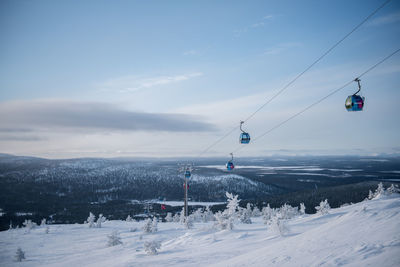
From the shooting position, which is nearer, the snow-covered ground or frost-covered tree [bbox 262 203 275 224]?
the snow-covered ground

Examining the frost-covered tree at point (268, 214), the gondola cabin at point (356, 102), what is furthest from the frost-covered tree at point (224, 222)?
the gondola cabin at point (356, 102)

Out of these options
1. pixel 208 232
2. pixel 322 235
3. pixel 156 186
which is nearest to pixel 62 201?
pixel 156 186

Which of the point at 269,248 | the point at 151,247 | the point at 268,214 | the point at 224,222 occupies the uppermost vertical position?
the point at 269,248

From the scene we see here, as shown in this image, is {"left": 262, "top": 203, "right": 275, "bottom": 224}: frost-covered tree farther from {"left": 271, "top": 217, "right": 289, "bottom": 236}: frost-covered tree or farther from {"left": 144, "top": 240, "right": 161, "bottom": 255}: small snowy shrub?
{"left": 144, "top": 240, "right": 161, "bottom": 255}: small snowy shrub

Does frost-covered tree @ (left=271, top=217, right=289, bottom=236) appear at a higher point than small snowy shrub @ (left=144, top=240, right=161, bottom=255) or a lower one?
higher

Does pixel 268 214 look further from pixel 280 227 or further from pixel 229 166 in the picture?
pixel 280 227

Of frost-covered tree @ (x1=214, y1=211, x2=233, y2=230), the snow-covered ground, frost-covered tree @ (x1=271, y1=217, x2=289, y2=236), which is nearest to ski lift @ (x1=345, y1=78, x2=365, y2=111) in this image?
the snow-covered ground

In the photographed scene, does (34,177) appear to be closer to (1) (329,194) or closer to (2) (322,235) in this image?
(1) (329,194)

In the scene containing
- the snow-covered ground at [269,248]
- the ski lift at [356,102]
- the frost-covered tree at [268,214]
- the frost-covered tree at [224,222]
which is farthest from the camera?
the frost-covered tree at [268,214]

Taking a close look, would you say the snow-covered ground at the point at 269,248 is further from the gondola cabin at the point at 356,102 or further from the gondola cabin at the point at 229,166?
the gondola cabin at the point at 229,166

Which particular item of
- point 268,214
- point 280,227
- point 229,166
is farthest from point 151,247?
point 268,214

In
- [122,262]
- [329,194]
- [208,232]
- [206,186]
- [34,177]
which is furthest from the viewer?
[34,177]
